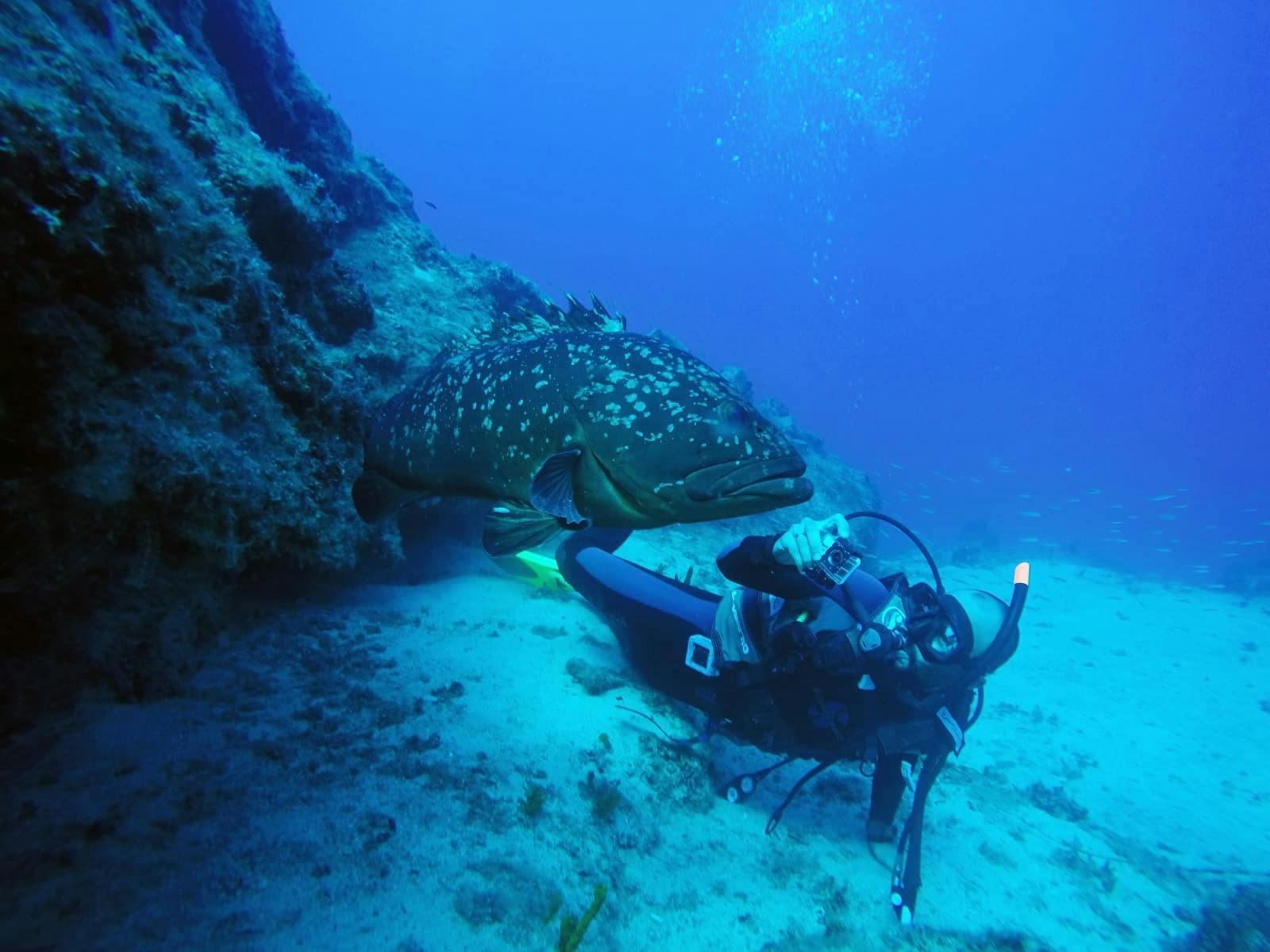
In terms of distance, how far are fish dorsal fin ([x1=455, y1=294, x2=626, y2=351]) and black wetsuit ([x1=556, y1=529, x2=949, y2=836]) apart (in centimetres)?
198

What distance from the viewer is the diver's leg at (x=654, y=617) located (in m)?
5.74

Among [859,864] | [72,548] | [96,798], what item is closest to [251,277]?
[72,548]

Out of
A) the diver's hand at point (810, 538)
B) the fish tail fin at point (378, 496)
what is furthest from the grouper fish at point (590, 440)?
the diver's hand at point (810, 538)

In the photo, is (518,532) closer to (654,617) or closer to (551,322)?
(551,322)

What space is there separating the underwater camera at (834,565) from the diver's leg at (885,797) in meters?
2.37

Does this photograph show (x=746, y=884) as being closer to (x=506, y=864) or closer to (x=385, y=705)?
(x=506, y=864)

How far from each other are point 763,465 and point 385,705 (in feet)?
9.95

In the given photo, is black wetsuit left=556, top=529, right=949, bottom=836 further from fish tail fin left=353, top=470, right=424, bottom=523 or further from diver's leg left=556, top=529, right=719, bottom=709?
fish tail fin left=353, top=470, right=424, bottom=523

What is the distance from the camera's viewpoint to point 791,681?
515 centimetres

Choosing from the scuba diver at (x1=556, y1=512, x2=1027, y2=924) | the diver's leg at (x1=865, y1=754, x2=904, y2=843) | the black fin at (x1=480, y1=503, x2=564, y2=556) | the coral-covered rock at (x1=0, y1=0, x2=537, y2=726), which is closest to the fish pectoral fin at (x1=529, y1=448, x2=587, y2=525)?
the black fin at (x1=480, y1=503, x2=564, y2=556)

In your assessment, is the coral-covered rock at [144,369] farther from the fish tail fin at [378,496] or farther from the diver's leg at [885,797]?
the diver's leg at [885,797]

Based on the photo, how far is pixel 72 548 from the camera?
8.47 feet

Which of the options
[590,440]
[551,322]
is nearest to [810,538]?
[590,440]

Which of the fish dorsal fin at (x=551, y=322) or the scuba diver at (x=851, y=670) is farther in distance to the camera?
the scuba diver at (x=851, y=670)
